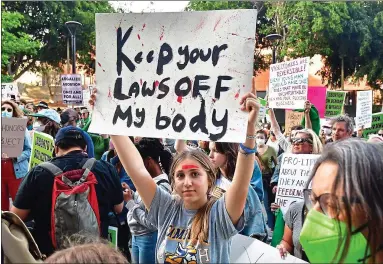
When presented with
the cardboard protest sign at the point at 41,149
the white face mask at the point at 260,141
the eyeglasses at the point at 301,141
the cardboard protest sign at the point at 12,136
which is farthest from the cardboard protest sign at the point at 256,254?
the white face mask at the point at 260,141

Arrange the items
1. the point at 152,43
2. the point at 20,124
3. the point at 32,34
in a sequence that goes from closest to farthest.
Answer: the point at 152,43 → the point at 20,124 → the point at 32,34

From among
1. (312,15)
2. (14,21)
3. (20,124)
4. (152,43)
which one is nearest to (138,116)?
(152,43)

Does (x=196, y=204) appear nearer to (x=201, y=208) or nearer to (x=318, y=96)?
(x=201, y=208)

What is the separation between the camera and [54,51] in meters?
30.9

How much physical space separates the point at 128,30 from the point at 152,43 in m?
0.15

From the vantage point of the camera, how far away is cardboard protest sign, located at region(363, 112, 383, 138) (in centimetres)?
779

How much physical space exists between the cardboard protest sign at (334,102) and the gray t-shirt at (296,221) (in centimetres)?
565

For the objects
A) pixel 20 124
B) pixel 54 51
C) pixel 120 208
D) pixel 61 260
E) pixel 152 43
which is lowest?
pixel 120 208

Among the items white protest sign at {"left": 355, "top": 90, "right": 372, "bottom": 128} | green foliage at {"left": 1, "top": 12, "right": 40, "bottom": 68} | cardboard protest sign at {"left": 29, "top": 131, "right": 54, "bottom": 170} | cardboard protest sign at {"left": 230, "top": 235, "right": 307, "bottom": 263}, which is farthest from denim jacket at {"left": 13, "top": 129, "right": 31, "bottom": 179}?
green foliage at {"left": 1, "top": 12, "right": 40, "bottom": 68}

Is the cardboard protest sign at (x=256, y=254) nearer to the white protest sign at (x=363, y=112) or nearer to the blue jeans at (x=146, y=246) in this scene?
the blue jeans at (x=146, y=246)

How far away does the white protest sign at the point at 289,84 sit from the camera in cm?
630

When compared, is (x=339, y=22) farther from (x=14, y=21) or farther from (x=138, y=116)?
(x=138, y=116)

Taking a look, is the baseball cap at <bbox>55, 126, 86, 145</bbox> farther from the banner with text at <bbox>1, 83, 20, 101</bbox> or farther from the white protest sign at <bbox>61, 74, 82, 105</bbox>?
the banner with text at <bbox>1, 83, 20, 101</bbox>

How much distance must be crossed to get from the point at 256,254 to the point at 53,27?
2957cm
